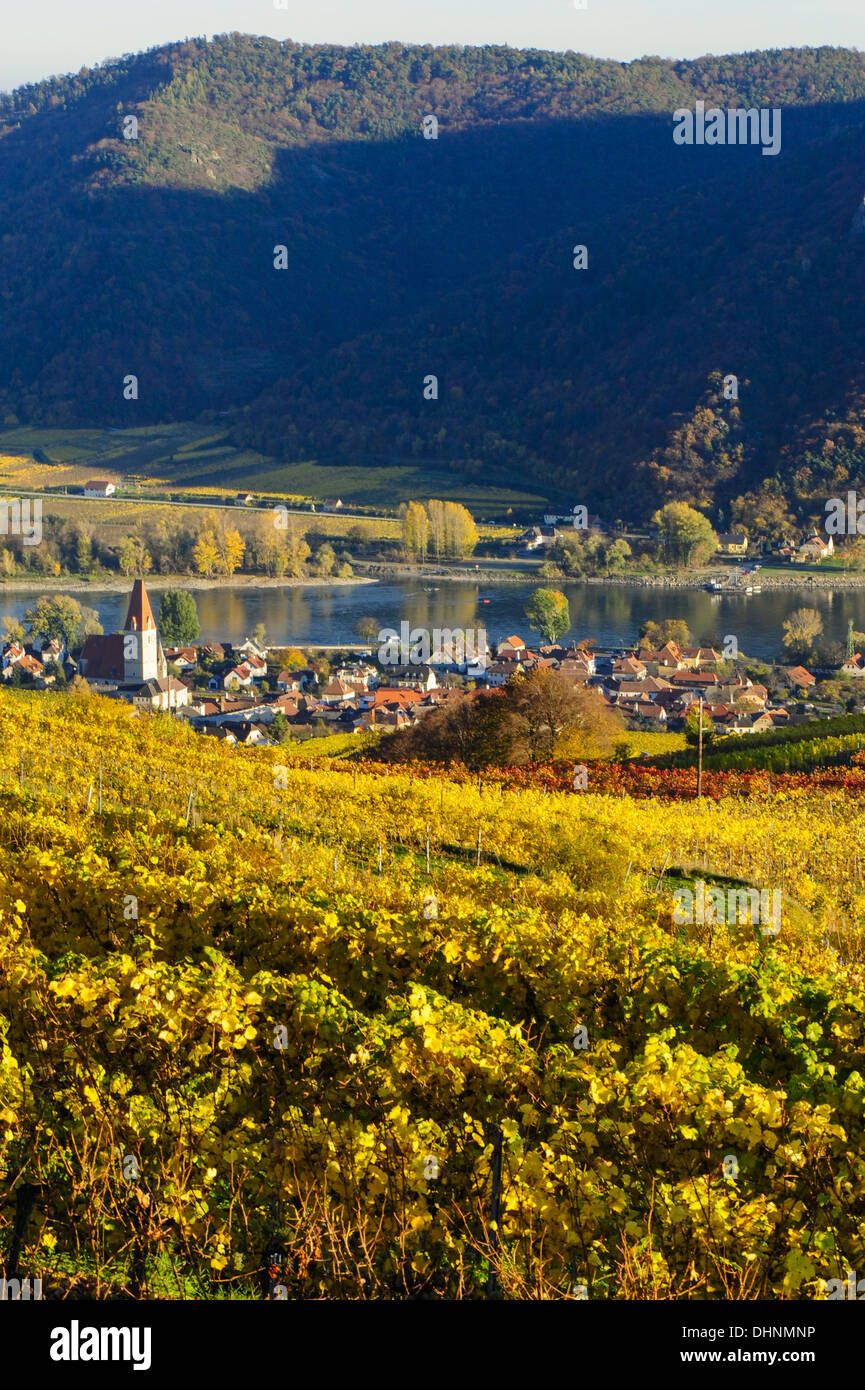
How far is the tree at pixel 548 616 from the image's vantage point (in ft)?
232

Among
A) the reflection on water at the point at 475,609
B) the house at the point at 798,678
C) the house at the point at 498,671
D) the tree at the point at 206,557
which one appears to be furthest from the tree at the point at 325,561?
the house at the point at 798,678

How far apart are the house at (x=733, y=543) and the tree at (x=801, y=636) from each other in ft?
134

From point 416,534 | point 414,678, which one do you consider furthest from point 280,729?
point 416,534

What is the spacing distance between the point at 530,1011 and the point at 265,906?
2.33 m

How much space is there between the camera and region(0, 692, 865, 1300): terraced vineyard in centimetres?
725

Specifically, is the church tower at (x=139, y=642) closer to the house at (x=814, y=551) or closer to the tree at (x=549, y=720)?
the tree at (x=549, y=720)

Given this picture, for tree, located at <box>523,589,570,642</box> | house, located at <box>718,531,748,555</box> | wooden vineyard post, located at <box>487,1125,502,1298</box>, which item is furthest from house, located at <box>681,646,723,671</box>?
wooden vineyard post, located at <box>487,1125,502,1298</box>

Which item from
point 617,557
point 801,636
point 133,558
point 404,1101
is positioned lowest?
point 801,636

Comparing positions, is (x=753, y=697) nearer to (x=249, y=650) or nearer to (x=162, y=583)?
(x=249, y=650)

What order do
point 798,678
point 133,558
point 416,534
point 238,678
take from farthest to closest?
1. point 416,534
2. point 133,558
3. point 238,678
4. point 798,678

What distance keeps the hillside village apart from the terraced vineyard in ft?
101

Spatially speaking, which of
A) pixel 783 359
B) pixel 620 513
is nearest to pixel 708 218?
pixel 783 359

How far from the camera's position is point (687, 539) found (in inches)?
4045

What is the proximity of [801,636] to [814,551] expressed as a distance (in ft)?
145
